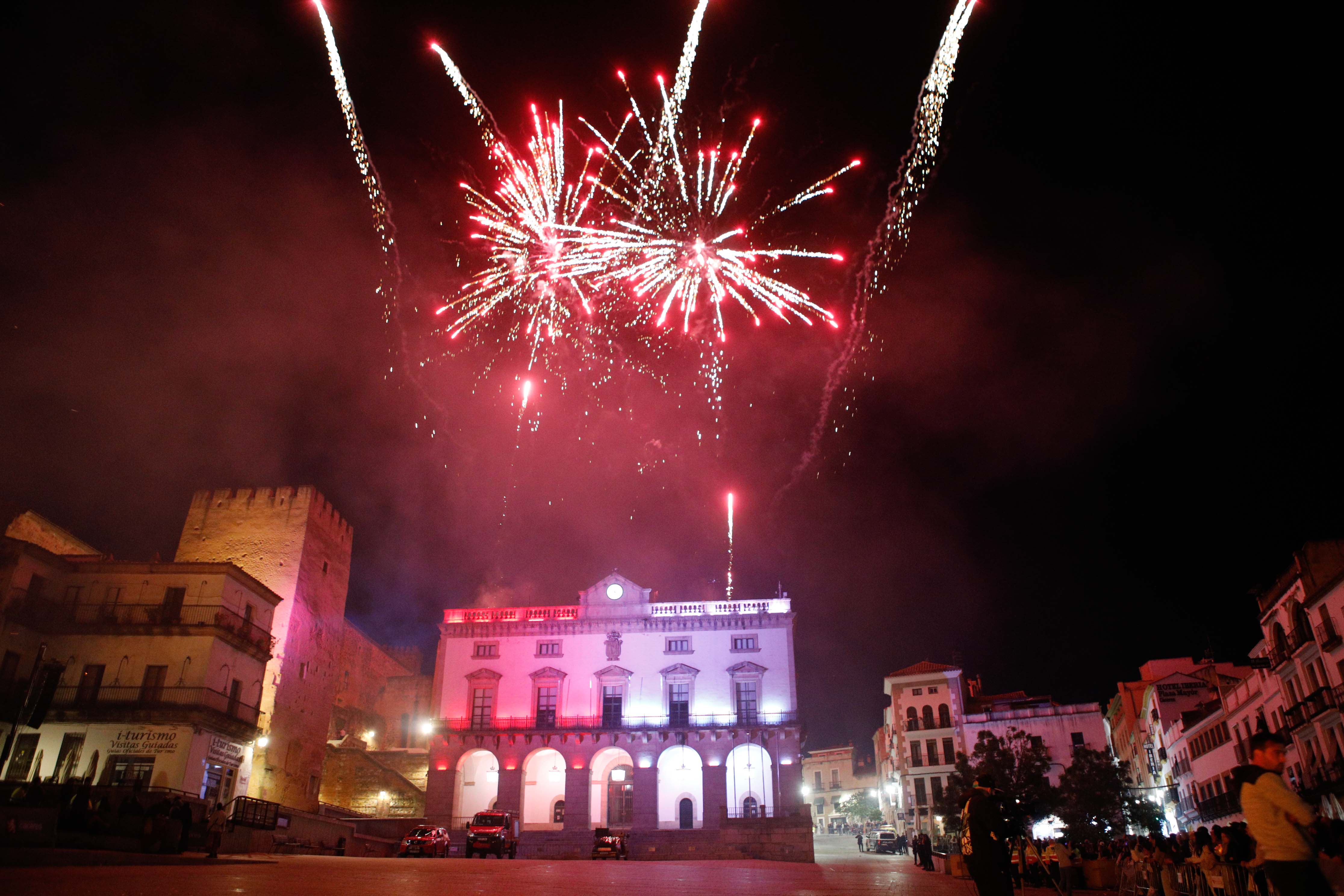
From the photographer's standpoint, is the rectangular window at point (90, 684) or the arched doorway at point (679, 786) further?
the arched doorway at point (679, 786)

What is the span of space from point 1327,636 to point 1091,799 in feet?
50.9

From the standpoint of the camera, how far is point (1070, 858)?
58.2 ft

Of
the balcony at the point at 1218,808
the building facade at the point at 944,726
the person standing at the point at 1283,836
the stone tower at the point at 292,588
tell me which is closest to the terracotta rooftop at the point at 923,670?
the building facade at the point at 944,726

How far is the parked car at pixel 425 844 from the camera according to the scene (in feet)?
87.1

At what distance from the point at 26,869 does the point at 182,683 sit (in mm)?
19368

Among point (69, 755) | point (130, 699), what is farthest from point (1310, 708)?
point (69, 755)

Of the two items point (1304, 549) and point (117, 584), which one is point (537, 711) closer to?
point (117, 584)

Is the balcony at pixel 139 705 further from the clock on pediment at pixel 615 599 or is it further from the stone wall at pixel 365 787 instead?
the clock on pediment at pixel 615 599

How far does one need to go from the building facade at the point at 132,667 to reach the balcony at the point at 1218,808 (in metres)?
35.7

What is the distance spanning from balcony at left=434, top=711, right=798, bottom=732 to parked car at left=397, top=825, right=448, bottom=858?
40.7 feet

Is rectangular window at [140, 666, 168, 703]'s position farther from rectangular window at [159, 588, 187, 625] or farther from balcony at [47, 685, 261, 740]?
rectangular window at [159, 588, 187, 625]

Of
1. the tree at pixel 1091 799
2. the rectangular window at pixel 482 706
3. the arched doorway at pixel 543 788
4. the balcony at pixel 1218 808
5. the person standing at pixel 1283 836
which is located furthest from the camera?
the rectangular window at pixel 482 706

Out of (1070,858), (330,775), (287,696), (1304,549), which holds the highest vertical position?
(1304,549)

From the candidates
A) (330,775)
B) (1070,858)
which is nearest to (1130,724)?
(1070,858)
